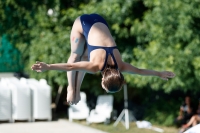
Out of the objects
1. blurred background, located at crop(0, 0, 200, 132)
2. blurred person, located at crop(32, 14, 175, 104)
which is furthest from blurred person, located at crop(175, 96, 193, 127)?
blurred person, located at crop(32, 14, 175, 104)

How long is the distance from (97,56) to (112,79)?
317 mm

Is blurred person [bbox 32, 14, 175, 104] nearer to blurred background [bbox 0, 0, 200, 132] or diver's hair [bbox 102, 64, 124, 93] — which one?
diver's hair [bbox 102, 64, 124, 93]

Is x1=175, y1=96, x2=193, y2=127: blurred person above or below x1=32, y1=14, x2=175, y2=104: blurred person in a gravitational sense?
below

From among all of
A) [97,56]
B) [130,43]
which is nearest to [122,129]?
[130,43]

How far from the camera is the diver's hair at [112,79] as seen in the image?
5.62 meters

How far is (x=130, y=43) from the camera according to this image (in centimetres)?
1372

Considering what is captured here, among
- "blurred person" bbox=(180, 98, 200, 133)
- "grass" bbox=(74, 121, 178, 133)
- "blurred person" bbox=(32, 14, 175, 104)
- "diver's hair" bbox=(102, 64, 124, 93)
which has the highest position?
"blurred person" bbox=(32, 14, 175, 104)

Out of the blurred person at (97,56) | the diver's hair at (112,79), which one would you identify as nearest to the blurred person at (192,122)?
the blurred person at (97,56)

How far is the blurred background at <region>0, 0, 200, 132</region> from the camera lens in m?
11.8

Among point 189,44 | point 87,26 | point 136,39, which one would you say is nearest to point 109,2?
point 136,39

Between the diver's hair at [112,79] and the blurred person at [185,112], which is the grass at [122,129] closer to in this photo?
the blurred person at [185,112]

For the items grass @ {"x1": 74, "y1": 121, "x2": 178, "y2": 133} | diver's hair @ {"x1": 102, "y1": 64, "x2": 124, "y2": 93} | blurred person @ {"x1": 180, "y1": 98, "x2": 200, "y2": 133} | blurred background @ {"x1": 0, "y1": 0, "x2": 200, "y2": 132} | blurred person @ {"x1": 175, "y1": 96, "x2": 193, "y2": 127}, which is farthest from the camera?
grass @ {"x1": 74, "y1": 121, "x2": 178, "y2": 133}

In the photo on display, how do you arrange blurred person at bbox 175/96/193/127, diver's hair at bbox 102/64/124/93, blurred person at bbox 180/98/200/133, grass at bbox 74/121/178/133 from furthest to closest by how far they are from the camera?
1. grass at bbox 74/121/178/133
2. blurred person at bbox 175/96/193/127
3. blurred person at bbox 180/98/200/133
4. diver's hair at bbox 102/64/124/93

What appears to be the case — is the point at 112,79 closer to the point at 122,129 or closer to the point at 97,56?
the point at 97,56
